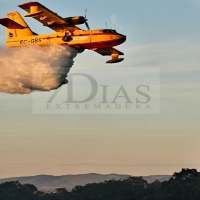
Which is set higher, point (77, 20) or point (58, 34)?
point (77, 20)

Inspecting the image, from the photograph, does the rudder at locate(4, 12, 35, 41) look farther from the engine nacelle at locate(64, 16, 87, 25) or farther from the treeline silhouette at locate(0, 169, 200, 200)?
the treeline silhouette at locate(0, 169, 200, 200)

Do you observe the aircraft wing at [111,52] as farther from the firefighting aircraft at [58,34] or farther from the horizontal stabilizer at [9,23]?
the horizontal stabilizer at [9,23]

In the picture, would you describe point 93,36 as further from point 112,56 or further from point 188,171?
point 188,171

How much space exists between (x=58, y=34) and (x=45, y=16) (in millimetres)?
1623

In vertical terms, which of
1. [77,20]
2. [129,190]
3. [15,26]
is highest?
[15,26]

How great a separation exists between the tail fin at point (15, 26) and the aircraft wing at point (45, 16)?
1.79 meters

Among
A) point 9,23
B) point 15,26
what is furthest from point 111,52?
point 9,23

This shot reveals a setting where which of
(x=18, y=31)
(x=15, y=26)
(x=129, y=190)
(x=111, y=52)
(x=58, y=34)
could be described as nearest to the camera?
(x=58, y=34)

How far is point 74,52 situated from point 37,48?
307cm

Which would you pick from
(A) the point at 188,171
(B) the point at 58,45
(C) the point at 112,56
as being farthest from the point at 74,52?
(A) the point at 188,171

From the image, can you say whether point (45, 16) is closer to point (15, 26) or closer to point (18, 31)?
point (15, 26)

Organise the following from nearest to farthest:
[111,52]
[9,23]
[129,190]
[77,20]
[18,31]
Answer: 1. [77,20]
2. [9,23]
3. [18,31]
4. [111,52]
5. [129,190]

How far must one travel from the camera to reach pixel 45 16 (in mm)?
47906

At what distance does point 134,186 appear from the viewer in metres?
84.1
